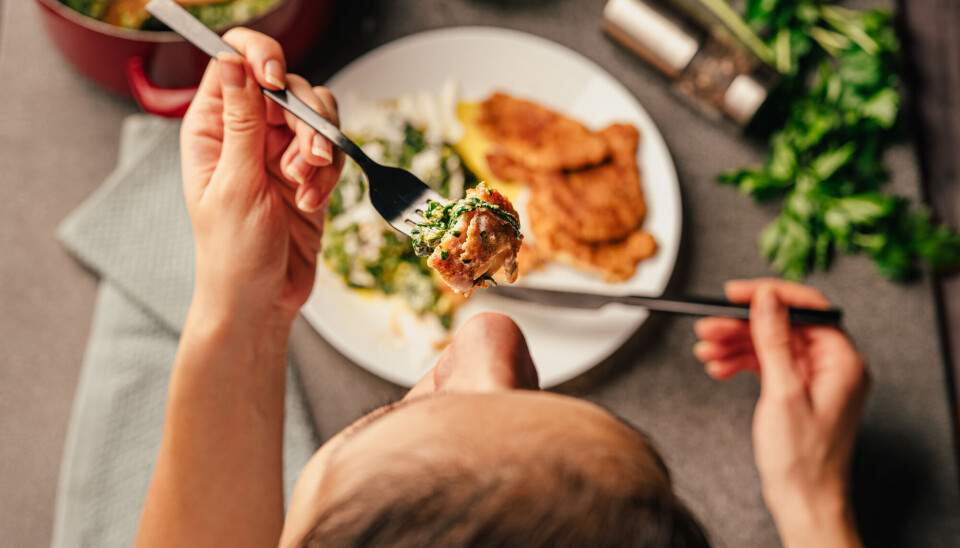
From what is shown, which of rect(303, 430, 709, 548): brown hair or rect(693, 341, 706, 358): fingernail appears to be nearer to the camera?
rect(303, 430, 709, 548): brown hair

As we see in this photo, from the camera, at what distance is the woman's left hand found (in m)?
1.08

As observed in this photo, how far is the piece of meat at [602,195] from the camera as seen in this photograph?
1.56 m

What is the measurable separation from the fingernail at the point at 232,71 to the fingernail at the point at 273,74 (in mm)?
43

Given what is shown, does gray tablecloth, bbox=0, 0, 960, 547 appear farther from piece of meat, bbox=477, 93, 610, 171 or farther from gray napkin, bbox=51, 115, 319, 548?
piece of meat, bbox=477, 93, 610, 171

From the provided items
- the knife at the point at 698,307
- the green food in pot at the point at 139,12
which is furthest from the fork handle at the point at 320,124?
the knife at the point at 698,307

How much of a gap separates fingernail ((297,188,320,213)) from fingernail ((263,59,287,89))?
0.60ft

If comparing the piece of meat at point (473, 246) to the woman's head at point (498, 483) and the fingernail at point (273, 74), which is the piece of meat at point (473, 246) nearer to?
the woman's head at point (498, 483)

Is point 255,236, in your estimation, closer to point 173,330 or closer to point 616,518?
point 173,330

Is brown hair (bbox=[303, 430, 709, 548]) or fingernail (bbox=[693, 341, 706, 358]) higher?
brown hair (bbox=[303, 430, 709, 548])

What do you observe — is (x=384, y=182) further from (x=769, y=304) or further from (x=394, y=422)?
(x=769, y=304)

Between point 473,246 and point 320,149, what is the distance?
338 mm

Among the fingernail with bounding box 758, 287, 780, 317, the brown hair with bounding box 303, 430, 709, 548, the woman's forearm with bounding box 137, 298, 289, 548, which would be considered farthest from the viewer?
the fingernail with bounding box 758, 287, 780, 317

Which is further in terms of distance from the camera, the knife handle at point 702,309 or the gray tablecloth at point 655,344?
the gray tablecloth at point 655,344

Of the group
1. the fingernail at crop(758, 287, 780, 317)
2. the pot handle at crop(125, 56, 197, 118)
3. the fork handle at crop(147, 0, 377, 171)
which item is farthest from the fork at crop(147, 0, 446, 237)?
the fingernail at crop(758, 287, 780, 317)
